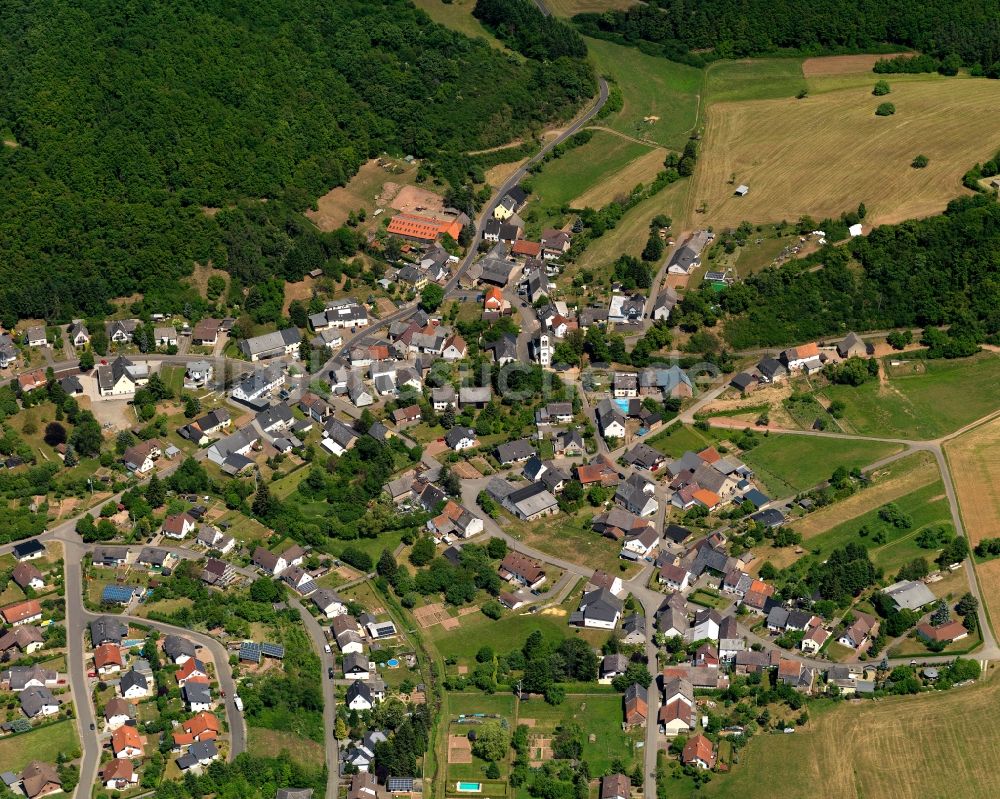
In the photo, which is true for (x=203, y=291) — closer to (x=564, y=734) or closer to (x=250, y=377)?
(x=250, y=377)

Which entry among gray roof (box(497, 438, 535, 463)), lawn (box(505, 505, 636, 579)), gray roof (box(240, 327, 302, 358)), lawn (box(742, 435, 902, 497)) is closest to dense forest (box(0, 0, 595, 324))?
gray roof (box(240, 327, 302, 358))

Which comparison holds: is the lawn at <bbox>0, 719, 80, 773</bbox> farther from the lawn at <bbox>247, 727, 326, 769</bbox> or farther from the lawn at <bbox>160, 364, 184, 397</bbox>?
the lawn at <bbox>160, 364, 184, 397</bbox>

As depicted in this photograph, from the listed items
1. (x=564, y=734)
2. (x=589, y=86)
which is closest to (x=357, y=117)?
(x=589, y=86)

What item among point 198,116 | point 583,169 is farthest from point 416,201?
point 198,116

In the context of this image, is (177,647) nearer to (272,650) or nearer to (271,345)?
(272,650)

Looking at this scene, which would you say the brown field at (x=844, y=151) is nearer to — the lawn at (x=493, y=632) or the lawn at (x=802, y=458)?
the lawn at (x=802, y=458)
